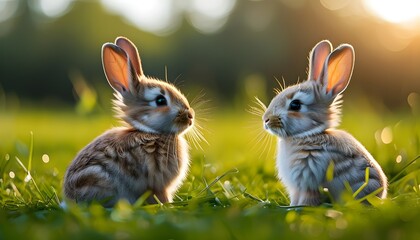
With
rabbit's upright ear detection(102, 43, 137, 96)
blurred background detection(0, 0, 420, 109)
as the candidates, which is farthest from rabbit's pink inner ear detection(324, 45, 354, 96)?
blurred background detection(0, 0, 420, 109)

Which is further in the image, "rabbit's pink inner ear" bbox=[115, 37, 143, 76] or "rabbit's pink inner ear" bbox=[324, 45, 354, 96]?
"rabbit's pink inner ear" bbox=[115, 37, 143, 76]

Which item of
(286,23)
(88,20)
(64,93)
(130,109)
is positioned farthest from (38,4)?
(130,109)

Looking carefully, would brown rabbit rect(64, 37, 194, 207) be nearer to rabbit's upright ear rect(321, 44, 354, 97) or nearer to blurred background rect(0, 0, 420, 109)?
rabbit's upright ear rect(321, 44, 354, 97)

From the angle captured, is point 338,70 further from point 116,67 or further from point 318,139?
point 116,67

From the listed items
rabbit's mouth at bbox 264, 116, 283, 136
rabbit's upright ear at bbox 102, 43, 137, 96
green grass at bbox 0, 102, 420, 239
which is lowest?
green grass at bbox 0, 102, 420, 239

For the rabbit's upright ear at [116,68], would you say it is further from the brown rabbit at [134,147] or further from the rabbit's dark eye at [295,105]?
the rabbit's dark eye at [295,105]

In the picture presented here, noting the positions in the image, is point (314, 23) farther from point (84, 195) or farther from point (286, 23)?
point (84, 195)
